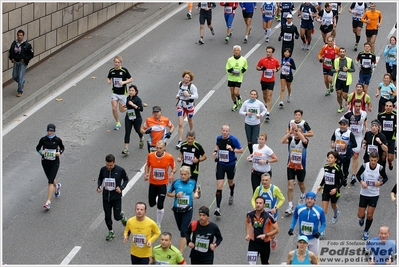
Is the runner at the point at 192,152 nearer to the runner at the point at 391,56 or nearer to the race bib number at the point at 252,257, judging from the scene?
the race bib number at the point at 252,257

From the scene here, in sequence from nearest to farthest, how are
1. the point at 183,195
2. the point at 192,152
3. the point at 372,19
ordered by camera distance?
the point at 183,195
the point at 192,152
the point at 372,19

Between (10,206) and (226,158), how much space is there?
4.22m

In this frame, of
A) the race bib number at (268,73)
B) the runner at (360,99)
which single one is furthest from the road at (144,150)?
the runner at (360,99)

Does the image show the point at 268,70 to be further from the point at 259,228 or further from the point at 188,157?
the point at 259,228

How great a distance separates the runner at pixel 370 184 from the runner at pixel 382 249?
1.69 m

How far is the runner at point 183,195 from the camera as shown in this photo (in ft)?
51.6

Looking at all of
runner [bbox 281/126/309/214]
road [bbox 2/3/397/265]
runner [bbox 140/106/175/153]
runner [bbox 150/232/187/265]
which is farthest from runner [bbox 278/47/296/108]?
runner [bbox 150/232/187/265]

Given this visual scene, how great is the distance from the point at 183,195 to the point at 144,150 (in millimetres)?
4692

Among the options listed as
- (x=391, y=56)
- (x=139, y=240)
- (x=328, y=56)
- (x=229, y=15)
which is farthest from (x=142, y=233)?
(x=229, y=15)

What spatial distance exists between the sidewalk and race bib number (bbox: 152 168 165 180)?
6391 mm

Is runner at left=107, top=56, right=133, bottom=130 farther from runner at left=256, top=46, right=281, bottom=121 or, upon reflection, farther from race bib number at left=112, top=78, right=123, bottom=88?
runner at left=256, top=46, right=281, bottom=121

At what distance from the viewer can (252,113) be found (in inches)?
751

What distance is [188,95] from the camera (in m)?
20.1

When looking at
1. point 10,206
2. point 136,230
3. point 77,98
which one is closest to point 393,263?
point 136,230
